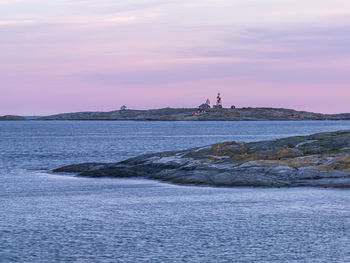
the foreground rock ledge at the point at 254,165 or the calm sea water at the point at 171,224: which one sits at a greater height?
the foreground rock ledge at the point at 254,165

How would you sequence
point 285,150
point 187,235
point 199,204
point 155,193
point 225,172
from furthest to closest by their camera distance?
point 285,150
point 225,172
point 155,193
point 199,204
point 187,235

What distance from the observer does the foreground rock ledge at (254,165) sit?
140ft

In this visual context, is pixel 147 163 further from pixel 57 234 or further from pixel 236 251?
pixel 236 251

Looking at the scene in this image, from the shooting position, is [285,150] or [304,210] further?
[285,150]

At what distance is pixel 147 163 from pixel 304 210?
81.3 feet

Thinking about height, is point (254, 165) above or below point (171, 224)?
above

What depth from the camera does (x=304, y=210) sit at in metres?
32.2

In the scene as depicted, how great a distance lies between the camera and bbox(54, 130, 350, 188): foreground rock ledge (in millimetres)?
42688

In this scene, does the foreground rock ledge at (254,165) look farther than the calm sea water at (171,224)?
Yes

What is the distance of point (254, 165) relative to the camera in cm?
4600

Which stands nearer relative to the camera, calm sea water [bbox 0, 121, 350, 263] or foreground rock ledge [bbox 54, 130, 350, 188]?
calm sea water [bbox 0, 121, 350, 263]

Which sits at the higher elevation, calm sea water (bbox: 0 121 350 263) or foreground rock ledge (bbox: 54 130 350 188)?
foreground rock ledge (bbox: 54 130 350 188)

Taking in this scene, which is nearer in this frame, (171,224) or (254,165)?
→ (171,224)

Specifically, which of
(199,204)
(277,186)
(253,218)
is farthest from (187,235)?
(277,186)
